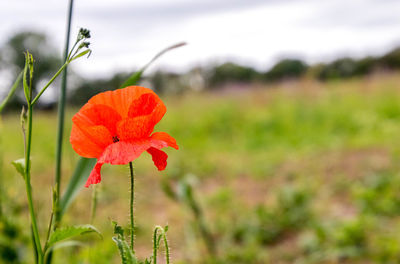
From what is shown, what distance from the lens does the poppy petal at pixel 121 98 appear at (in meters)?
0.46

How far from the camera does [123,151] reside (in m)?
0.42

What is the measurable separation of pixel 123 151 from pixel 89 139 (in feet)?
0.19

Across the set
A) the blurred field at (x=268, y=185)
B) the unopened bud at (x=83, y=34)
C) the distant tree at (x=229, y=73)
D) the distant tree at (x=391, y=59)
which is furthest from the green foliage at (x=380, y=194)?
the distant tree at (x=391, y=59)

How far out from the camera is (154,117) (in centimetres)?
46

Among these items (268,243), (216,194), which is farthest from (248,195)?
(268,243)

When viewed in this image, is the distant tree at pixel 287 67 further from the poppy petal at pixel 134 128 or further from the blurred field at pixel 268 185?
the poppy petal at pixel 134 128

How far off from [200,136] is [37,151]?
7.28 ft

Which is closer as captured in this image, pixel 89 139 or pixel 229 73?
pixel 89 139

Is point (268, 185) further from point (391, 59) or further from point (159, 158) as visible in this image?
point (391, 59)

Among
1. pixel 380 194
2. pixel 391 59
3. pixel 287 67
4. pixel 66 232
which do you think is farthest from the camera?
pixel 287 67

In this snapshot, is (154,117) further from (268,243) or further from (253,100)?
(253,100)

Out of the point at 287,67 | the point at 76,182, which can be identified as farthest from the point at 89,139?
the point at 287,67

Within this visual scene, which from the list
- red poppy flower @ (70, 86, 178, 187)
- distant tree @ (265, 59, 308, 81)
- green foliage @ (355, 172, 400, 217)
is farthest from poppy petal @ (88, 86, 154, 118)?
distant tree @ (265, 59, 308, 81)

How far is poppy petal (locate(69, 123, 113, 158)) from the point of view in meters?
0.45
